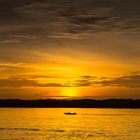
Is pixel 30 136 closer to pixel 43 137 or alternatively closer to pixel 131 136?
pixel 43 137

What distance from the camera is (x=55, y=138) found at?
6956cm

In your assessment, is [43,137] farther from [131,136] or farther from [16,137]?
[131,136]

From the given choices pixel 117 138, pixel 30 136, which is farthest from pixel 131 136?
pixel 30 136

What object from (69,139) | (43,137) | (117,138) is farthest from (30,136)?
(117,138)

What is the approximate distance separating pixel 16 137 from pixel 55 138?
21.2ft

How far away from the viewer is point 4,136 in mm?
71625

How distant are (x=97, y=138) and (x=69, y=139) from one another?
16.8ft

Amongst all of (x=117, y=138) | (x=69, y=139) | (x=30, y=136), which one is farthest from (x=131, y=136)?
(x=30, y=136)

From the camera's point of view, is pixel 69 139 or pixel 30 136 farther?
pixel 30 136

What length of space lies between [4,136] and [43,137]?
21.4 ft

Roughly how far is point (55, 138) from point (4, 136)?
346 inches

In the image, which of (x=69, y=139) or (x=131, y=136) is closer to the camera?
(x=69, y=139)

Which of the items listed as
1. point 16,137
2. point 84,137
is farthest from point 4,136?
point 84,137

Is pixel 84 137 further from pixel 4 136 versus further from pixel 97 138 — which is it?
pixel 4 136
